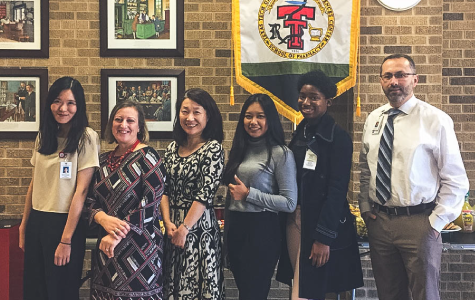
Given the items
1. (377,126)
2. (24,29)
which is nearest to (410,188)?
(377,126)

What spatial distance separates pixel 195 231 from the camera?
280cm

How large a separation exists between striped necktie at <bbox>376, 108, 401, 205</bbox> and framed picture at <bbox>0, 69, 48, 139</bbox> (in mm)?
2615

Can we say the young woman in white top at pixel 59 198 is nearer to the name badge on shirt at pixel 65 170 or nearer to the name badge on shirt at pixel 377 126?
the name badge on shirt at pixel 65 170

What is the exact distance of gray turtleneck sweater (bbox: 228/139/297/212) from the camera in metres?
2.78

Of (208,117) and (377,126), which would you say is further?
(377,126)

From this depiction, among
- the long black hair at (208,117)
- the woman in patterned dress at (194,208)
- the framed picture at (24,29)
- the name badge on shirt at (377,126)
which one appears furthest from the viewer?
the framed picture at (24,29)

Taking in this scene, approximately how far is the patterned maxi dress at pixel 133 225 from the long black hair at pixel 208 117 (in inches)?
10.1

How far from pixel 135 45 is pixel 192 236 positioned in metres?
1.95

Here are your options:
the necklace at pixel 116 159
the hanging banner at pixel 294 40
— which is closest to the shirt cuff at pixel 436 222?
the hanging banner at pixel 294 40

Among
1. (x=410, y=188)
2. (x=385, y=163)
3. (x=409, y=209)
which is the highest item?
(x=385, y=163)

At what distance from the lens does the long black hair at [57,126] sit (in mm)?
2859

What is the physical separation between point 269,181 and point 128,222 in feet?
2.48

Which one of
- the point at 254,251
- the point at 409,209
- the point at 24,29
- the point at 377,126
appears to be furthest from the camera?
the point at 24,29

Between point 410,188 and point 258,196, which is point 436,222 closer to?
point 410,188
